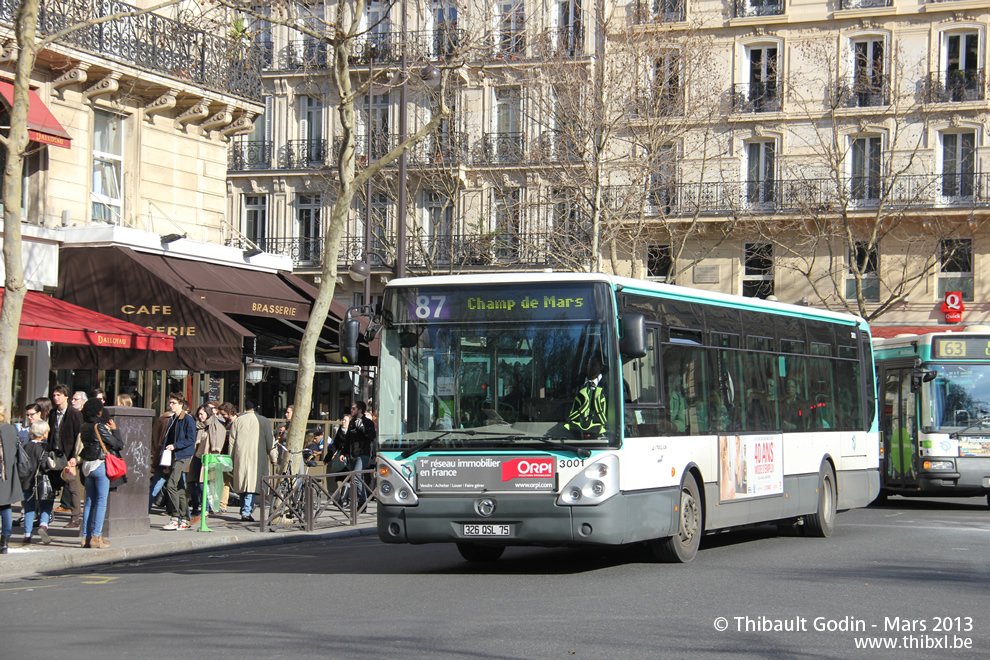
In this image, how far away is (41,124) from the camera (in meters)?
18.5

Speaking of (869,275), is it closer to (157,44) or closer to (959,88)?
(959,88)

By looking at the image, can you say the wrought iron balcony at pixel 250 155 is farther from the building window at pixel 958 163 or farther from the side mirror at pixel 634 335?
the side mirror at pixel 634 335

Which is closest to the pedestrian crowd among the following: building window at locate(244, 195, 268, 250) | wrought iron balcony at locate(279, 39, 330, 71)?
building window at locate(244, 195, 268, 250)

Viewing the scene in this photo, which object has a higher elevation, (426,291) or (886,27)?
(886,27)

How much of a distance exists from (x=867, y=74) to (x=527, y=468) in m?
27.8

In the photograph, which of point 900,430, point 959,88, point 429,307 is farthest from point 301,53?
point 429,307

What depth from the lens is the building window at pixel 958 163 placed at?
34844mm

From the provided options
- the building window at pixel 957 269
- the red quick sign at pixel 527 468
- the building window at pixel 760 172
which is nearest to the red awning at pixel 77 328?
the red quick sign at pixel 527 468

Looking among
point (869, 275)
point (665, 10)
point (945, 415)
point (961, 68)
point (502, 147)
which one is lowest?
point (945, 415)

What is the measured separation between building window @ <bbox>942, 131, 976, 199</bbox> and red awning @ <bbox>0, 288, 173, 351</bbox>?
2461cm

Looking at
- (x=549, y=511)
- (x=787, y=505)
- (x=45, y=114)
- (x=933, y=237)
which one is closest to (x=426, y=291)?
(x=549, y=511)

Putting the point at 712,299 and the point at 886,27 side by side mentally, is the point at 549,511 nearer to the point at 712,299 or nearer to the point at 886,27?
the point at 712,299

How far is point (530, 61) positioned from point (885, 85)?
35.6 feet

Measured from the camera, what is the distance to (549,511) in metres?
10.4
